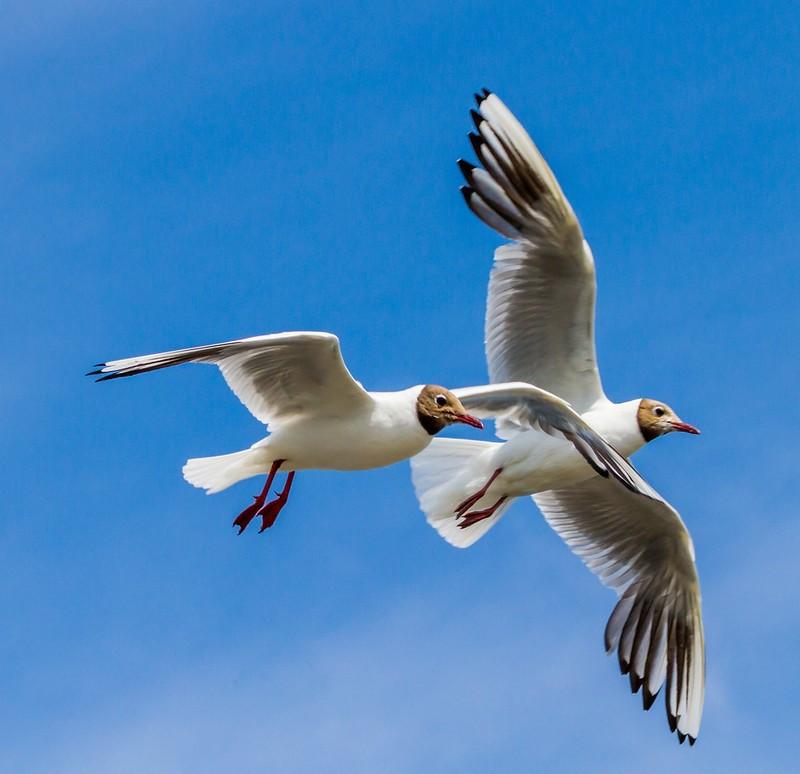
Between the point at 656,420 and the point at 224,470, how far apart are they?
328 cm

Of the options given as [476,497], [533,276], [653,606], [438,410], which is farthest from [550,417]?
[653,606]

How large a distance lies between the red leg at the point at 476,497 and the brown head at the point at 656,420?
1109 mm

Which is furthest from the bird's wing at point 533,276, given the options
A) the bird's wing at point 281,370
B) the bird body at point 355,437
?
the bird's wing at point 281,370

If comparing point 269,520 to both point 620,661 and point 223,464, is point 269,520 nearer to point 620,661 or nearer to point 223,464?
point 223,464

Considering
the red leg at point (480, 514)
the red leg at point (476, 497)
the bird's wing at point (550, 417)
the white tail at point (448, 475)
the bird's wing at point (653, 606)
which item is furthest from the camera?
the bird's wing at point (653, 606)

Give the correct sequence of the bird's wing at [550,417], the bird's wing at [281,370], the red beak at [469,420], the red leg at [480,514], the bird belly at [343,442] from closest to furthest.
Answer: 1. the bird's wing at [281,370]
2. the bird belly at [343,442]
3. the bird's wing at [550,417]
4. the red beak at [469,420]
5. the red leg at [480,514]

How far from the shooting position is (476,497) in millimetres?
11133

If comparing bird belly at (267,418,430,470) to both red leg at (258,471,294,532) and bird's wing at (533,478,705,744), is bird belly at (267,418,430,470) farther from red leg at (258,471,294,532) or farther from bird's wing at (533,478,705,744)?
bird's wing at (533,478,705,744)

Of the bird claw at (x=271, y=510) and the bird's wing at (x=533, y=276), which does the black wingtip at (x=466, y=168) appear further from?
the bird claw at (x=271, y=510)

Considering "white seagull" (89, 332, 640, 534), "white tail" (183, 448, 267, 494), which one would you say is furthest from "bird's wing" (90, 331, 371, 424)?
"white tail" (183, 448, 267, 494)

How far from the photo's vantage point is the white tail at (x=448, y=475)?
1120 centimetres

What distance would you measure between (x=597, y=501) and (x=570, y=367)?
999 millimetres

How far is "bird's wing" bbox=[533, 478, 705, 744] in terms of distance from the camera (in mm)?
11594

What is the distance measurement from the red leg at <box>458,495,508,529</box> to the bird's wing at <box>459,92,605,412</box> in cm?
81
